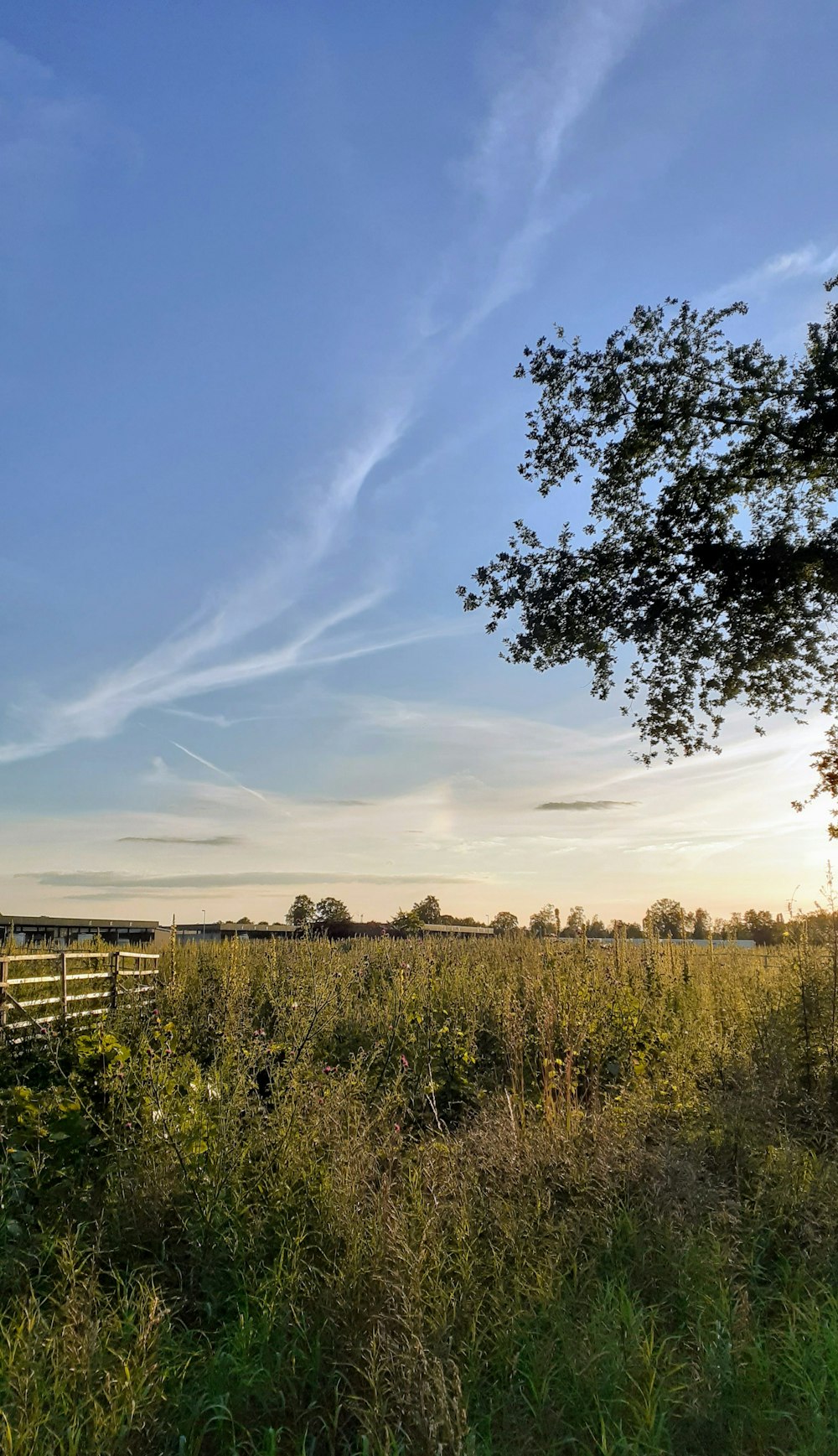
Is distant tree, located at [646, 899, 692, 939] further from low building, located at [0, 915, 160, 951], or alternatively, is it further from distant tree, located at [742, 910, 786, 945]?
low building, located at [0, 915, 160, 951]

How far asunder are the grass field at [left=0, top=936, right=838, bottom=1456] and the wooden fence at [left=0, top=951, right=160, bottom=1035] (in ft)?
2.94

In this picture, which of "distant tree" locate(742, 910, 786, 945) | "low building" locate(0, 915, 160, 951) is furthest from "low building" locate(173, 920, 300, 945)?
"distant tree" locate(742, 910, 786, 945)

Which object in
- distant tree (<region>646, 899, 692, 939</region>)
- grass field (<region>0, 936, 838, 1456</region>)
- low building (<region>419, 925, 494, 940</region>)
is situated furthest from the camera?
low building (<region>419, 925, 494, 940</region>)

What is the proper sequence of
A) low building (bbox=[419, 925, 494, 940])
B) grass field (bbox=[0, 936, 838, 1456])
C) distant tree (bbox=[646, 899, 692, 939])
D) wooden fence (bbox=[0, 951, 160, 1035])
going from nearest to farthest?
grass field (bbox=[0, 936, 838, 1456])
wooden fence (bbox=[0, 951, 160, 1035])
distant tree (bbox=[646, 899, 692, 939])
low building (bbox=[419, 925, 494, 940])

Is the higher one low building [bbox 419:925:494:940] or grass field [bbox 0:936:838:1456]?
low building [bbox 419:925:494:940]

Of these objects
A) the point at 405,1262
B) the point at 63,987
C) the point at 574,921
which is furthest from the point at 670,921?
the point at 405,1262

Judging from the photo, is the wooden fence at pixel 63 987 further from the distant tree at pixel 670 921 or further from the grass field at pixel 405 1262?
the distant tree at pixel 670 921

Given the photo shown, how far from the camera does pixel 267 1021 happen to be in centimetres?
1120

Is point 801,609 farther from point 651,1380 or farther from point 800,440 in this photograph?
point 651,1380

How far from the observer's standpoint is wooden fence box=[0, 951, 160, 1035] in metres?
8.24

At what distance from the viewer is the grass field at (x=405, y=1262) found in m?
3.20

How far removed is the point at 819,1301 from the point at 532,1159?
154 centimetres

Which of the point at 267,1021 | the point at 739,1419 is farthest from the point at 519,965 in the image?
the point at 739,1419

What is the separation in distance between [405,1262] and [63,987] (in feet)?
22.4
